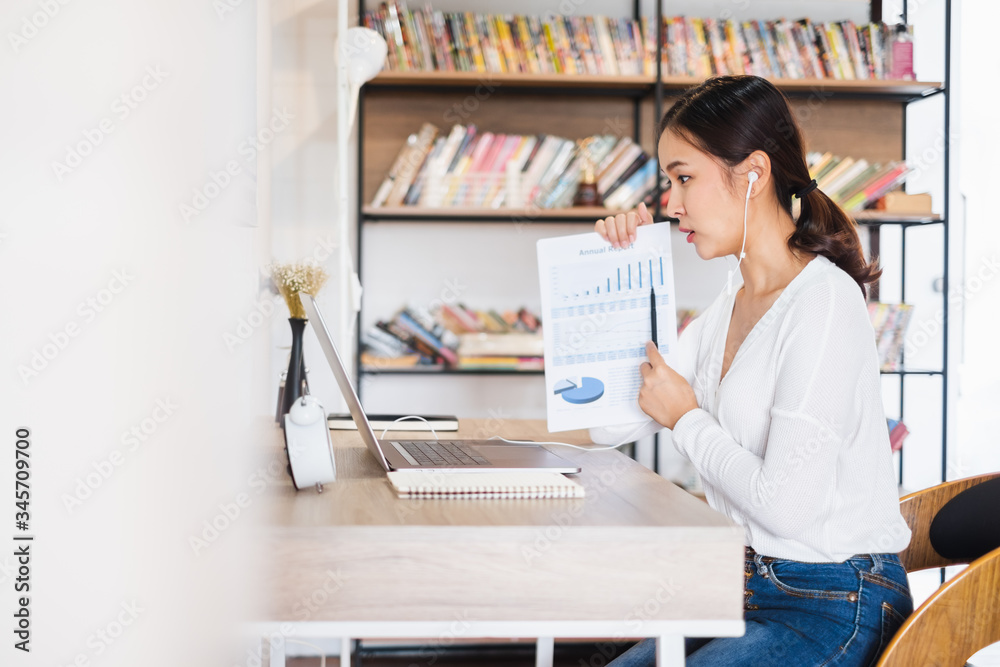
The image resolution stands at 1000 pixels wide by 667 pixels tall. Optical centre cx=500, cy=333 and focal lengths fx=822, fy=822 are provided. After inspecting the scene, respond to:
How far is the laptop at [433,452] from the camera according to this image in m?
1.00

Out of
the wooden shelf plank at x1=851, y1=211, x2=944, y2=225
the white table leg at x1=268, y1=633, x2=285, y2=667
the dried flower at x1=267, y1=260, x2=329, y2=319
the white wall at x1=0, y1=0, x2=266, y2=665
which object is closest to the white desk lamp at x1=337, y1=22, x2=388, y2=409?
the dried flower at x1=267, y1=260, x2=329, y2=319

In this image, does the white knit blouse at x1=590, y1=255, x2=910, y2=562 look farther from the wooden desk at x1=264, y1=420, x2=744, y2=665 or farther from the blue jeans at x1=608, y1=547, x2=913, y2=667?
the wooden desk at x1=264, y1=420, x2=744, y2=665

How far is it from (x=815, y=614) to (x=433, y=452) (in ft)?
1.78

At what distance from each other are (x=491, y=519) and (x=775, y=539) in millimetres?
460

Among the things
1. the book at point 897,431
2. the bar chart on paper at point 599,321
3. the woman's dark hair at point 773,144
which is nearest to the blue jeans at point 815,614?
the bar chart on paper at point 599,321

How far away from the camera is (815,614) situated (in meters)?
0.99

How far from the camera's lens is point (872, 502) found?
106 centimetres

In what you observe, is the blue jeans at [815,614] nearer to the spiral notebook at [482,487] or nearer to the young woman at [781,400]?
the young woman at [781,400]

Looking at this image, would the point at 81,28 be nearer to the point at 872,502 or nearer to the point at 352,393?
the point at 352,393

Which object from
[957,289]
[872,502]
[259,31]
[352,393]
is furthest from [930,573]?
[259,31]

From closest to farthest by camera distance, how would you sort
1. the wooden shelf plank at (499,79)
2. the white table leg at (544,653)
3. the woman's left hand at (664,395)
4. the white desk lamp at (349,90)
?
the woman's left hand at (664,395), the white table leg at (544,653), the white desk lamp at (349,90), the wooden shelf plank at (499,79)

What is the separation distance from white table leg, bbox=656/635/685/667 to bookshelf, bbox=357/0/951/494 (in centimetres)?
184

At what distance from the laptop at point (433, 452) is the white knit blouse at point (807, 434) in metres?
0.21

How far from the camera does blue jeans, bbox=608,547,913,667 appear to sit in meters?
0.95
